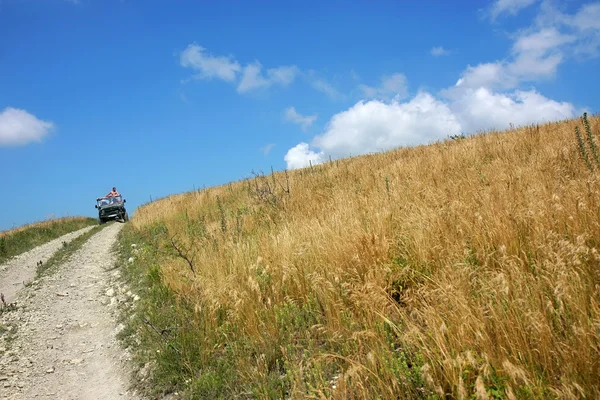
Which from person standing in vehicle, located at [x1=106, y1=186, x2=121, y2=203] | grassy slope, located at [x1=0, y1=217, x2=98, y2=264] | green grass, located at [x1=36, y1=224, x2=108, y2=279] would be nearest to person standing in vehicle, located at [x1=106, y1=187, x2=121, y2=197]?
person standing in vehicle, located at [x1=106, y1=186, x2=121, y2=203]

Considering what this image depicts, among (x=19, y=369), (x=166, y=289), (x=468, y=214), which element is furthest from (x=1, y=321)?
(x=468, y=214)

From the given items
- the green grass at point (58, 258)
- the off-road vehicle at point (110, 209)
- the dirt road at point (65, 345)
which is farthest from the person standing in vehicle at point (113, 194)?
the dirt road at point (65, 345)

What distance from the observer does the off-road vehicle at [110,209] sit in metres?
27.0

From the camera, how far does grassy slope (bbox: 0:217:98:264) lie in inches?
637

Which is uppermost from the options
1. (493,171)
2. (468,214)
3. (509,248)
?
(493,171)

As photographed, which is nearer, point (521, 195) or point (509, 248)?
point (509, 248)

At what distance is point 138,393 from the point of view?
4.05m

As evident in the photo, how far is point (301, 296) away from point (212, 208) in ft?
33.0

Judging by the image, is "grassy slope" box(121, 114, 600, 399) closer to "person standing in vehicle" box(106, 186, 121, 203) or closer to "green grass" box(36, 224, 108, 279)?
"green grass" box(36, 224, 108, 279)

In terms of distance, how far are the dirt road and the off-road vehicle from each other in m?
18.7

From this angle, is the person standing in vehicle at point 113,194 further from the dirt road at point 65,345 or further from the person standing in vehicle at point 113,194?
the dirt road at point 65,345

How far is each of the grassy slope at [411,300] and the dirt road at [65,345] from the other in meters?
0.53

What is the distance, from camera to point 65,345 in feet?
19.2

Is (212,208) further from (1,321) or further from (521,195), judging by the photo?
(521,195)
